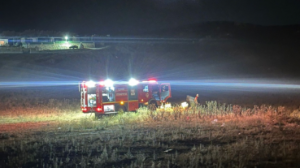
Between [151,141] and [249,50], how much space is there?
173ft

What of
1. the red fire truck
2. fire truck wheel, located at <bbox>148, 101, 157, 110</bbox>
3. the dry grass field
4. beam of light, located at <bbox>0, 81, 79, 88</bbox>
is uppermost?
beam of light, located at <bbox>0, 81, 79, 88</bbox>

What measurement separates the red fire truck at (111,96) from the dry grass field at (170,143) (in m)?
2.99

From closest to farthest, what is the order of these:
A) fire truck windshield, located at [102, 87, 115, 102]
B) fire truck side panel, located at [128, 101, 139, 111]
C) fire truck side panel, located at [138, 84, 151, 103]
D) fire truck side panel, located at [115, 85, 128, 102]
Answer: fire truck windshield, located at [102, 87, 115, 102] → fire truck side panel, located at [115, 85, 128, 102] → fire truck side panel, located at [128, 101, 139, 111] → fire truck side panel, located at [138, 84, 151, 103]

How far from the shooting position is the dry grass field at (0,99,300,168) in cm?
823

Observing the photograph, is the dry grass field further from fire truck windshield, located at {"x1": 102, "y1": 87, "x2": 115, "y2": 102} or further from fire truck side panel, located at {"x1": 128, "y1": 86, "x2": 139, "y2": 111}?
fire truck side panel, located at {"x1": 128, "y1": 86, "x2": 139, "y2": 111}

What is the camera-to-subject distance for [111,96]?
20.0 m

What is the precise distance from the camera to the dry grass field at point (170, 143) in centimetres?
823

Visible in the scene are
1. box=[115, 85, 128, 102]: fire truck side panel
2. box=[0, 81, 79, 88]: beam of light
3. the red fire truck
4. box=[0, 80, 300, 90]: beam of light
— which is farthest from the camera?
box=[0, 80, 300, 90]: beam of light

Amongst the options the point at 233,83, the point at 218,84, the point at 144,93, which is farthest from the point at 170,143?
the point at 233,83

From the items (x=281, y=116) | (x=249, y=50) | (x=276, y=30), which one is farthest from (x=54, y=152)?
(x=276, y=30)

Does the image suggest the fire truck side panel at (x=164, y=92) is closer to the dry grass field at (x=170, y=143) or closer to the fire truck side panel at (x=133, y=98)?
the fire truck side panel at (x=133, y=98)

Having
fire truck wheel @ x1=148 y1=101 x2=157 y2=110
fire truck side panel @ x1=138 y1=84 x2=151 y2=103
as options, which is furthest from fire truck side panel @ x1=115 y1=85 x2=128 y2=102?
fire truck wheel @ x1=148 y1=101 x2=157 y2=110

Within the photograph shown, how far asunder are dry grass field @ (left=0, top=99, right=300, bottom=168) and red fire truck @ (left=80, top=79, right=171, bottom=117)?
2.99 meters

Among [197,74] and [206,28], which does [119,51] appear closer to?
[197,74]
